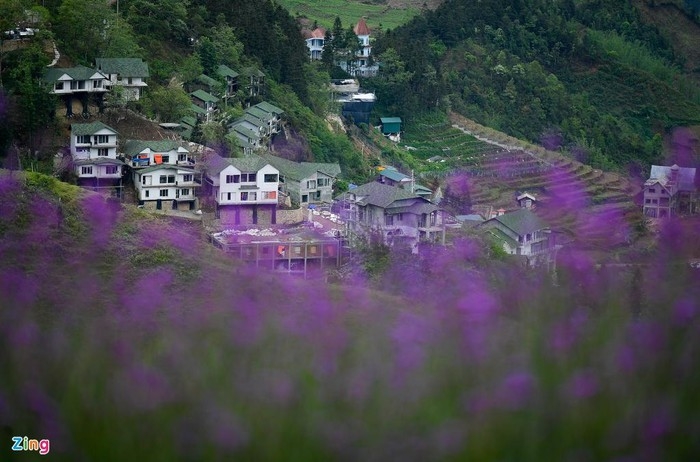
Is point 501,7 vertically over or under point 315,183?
over

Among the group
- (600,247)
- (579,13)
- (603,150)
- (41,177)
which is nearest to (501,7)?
(579,13)

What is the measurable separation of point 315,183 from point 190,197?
59.5 inches

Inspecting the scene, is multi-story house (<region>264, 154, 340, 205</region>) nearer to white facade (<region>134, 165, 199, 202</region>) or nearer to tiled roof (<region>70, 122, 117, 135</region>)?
white facade (<region>134, 165, 199, 202</region>)

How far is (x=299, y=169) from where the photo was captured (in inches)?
422

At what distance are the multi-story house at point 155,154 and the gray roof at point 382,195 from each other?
1.61 meters

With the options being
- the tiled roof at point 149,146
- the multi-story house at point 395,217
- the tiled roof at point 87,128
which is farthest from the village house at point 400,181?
the tiled roof at point 87,128

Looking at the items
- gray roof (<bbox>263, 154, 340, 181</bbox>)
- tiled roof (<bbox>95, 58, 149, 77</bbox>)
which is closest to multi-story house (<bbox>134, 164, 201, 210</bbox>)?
gray roof (<bbox>263, 154, 340, 181</bbox>)

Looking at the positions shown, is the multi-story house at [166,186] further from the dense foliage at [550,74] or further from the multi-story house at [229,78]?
the dense foliage at [550,74]

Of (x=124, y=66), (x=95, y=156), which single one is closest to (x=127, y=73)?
(x=124, y=66)

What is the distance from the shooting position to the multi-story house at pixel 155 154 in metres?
9.64

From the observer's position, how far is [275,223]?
9750 millimetres

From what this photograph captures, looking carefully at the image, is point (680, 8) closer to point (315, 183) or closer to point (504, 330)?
point (315, 183)

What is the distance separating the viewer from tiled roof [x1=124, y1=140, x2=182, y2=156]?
9.65 meters

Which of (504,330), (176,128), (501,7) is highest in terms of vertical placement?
(501,7)
